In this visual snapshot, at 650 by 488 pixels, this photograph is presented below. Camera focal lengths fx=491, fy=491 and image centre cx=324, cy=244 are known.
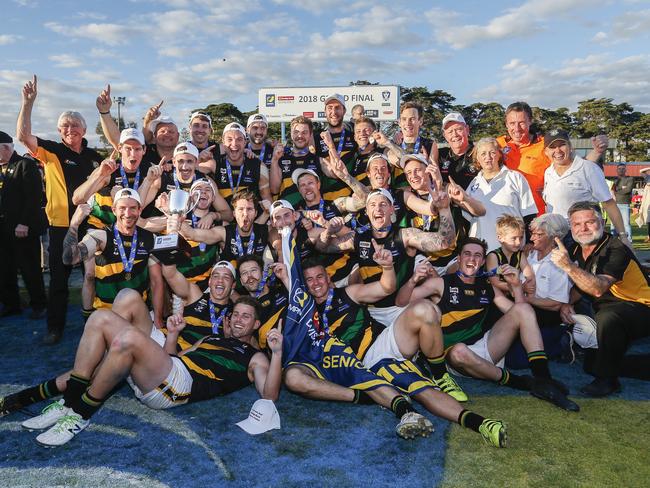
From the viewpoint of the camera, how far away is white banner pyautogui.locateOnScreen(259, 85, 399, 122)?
84.4 ft

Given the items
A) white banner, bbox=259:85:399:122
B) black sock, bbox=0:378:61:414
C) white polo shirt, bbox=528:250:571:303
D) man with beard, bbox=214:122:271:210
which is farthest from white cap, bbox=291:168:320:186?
white banner, bbox=259:85:399:122

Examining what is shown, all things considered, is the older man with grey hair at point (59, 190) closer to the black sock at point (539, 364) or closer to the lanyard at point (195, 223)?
the lanyard at point (195, 223)

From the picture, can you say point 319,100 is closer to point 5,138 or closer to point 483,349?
point 5,138

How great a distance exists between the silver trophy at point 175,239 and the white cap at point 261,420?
1.51 metres

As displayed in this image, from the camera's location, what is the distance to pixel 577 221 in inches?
172

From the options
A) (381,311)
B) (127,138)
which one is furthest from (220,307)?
(127,138)

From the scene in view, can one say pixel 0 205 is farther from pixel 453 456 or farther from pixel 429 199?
pixel 453 456

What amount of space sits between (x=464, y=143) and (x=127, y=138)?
3.64 metres

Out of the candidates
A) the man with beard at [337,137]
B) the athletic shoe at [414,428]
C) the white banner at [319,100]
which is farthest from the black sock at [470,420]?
the white banner at [319,100]

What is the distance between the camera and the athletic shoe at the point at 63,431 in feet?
10.3

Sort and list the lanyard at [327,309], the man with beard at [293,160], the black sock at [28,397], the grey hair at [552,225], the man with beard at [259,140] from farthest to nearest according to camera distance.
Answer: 1. the man with beard at [259,140]
2. the man with beard at [293,160]
3. the grey hair at [552,225]
4. the lanyard at [327,309]
5. the black sock at [28,397]

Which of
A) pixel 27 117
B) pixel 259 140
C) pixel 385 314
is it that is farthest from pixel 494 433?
pixel 27 117

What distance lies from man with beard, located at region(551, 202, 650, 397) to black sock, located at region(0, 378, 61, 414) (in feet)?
13.7

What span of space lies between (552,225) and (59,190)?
17.1 feet
